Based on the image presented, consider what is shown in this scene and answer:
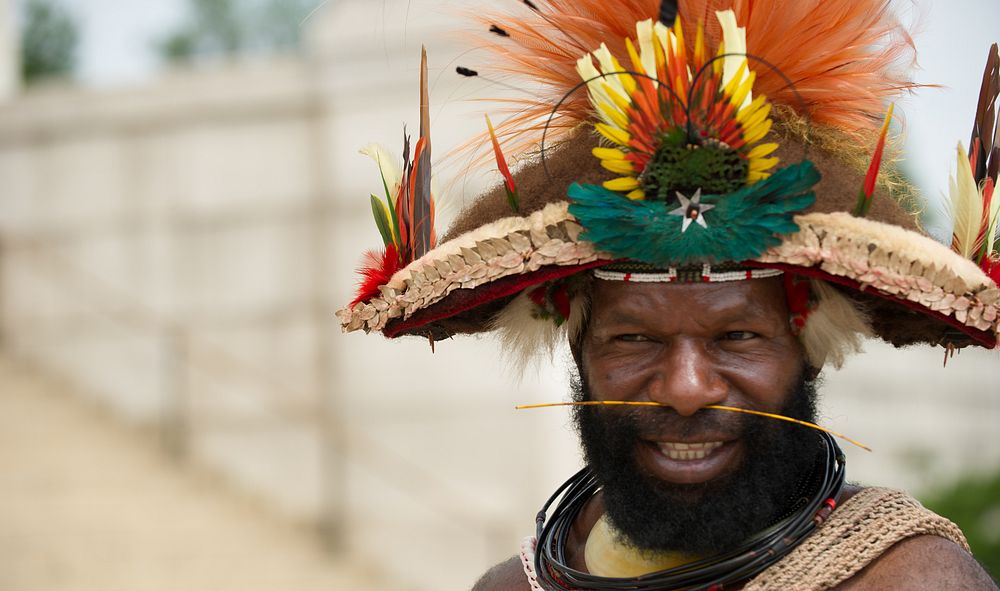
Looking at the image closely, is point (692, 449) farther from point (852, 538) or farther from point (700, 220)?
point (700, 220)

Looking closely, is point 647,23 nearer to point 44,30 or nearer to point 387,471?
point 387,471

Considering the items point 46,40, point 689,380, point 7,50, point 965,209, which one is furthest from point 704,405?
point 46,40

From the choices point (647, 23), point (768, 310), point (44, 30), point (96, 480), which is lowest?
point (96, 480)

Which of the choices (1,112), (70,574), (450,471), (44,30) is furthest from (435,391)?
(44,30)

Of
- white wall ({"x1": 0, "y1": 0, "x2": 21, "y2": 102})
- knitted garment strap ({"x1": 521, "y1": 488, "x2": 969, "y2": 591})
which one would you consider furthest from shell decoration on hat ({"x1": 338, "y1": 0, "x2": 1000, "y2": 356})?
white wall ({"x1": 0, "y1": 0, "x2": 21, "y2": 102})

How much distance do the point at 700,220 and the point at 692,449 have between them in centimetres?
51

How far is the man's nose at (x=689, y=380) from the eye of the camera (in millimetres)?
2447

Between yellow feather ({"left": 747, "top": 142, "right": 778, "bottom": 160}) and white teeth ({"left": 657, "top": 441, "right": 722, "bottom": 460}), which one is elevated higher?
yellow feather ({"left": 747, "top": 142, "right": 778, "bottom": 160})

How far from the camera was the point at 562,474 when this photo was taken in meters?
9.84

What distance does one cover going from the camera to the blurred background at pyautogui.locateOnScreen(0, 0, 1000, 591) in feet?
33.2

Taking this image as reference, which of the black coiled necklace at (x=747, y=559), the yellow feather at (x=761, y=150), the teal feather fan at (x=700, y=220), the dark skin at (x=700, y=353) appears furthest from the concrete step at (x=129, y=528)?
the yellow feather at (x=761, y=150)

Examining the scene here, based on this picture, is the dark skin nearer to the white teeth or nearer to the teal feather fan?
the white teeth

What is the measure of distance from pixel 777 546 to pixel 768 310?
48cm

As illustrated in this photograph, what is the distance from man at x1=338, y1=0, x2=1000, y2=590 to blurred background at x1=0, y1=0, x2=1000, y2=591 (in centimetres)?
604
